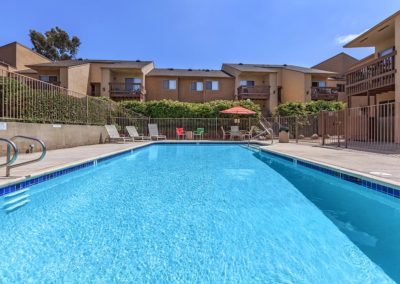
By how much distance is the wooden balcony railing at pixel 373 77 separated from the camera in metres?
12.1

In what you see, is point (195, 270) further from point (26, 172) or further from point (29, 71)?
point (29, 71)

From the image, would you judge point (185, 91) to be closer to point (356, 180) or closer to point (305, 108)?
point (305, 108)

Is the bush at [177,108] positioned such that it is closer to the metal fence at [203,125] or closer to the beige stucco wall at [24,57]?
the metal fence at [203,125]

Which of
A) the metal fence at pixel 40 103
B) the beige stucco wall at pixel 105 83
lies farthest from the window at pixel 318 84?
Result: the metal fence at pixel 40 103

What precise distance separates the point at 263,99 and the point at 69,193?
23.8 metres

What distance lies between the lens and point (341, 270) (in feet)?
8.14

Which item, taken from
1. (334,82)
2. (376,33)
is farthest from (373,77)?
(334,82)

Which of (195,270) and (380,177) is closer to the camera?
(195,270)

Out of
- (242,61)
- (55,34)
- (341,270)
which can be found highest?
(55,34)

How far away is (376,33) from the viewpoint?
43.4 feet

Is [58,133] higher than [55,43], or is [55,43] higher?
[55,43]

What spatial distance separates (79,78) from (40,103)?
16.2 meters

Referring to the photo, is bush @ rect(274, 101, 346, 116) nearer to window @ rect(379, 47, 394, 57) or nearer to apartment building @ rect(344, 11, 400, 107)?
apartment building @ rect(344, 11, 400, 107)

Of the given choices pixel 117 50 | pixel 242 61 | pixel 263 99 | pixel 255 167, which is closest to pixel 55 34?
pixel 117 50
